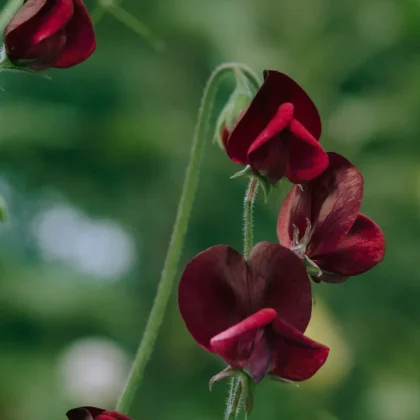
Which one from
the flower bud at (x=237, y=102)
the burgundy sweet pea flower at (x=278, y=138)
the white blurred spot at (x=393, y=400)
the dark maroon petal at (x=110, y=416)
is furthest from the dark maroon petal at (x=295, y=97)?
the white blurred spot at (x=393, y=400)

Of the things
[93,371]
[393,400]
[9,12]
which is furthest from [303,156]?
[393,400]

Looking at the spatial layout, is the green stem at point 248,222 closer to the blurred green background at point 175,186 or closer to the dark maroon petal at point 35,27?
the dark maroon petal at point 35,27

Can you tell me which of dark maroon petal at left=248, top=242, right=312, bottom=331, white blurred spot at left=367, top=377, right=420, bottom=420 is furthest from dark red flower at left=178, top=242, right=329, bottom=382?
white blurred spot at left=367, top=377, right=420, bottom=420

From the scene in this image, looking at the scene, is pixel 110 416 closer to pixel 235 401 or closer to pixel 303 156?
pixel 235 401

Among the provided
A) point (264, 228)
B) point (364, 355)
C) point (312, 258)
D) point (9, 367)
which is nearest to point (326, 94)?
point (264, 228)

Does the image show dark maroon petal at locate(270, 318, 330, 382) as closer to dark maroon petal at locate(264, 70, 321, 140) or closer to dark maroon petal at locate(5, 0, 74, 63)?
Answer: dark maroon petal at locate(264, 70, 321, 140)

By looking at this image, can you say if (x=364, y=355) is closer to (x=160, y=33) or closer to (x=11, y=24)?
(x=160, y=33)
